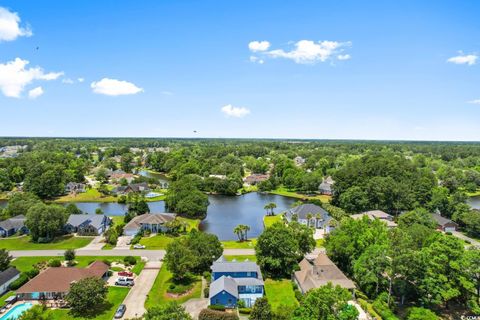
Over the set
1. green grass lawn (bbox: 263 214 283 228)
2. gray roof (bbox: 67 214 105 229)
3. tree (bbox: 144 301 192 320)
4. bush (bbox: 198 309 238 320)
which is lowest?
green grass lawn (bbox: 263 214 283 228)

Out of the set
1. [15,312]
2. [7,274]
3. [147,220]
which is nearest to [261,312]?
[15,312]

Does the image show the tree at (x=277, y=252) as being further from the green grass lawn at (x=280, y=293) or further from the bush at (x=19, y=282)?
the bush at (x=19, y=282)

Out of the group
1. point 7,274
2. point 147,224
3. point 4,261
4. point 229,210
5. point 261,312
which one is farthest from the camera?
point 229,210

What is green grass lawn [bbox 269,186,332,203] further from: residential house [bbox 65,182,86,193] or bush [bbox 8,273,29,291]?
bush [bbox 8,273,29,291]

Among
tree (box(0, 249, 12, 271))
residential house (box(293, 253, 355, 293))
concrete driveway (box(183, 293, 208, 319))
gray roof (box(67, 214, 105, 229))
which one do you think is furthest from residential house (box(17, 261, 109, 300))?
residential house (box(293, 253, 355, 293))

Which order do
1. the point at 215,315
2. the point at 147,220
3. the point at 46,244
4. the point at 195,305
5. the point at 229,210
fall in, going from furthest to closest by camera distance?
the point at 229,210 < the point at 147,220 < the point at 46,244 < the point at 195,305 < the point at 215,315

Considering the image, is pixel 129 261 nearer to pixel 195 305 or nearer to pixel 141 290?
pixel 141 290

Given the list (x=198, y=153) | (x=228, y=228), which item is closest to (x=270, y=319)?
(x=228, y=228)
